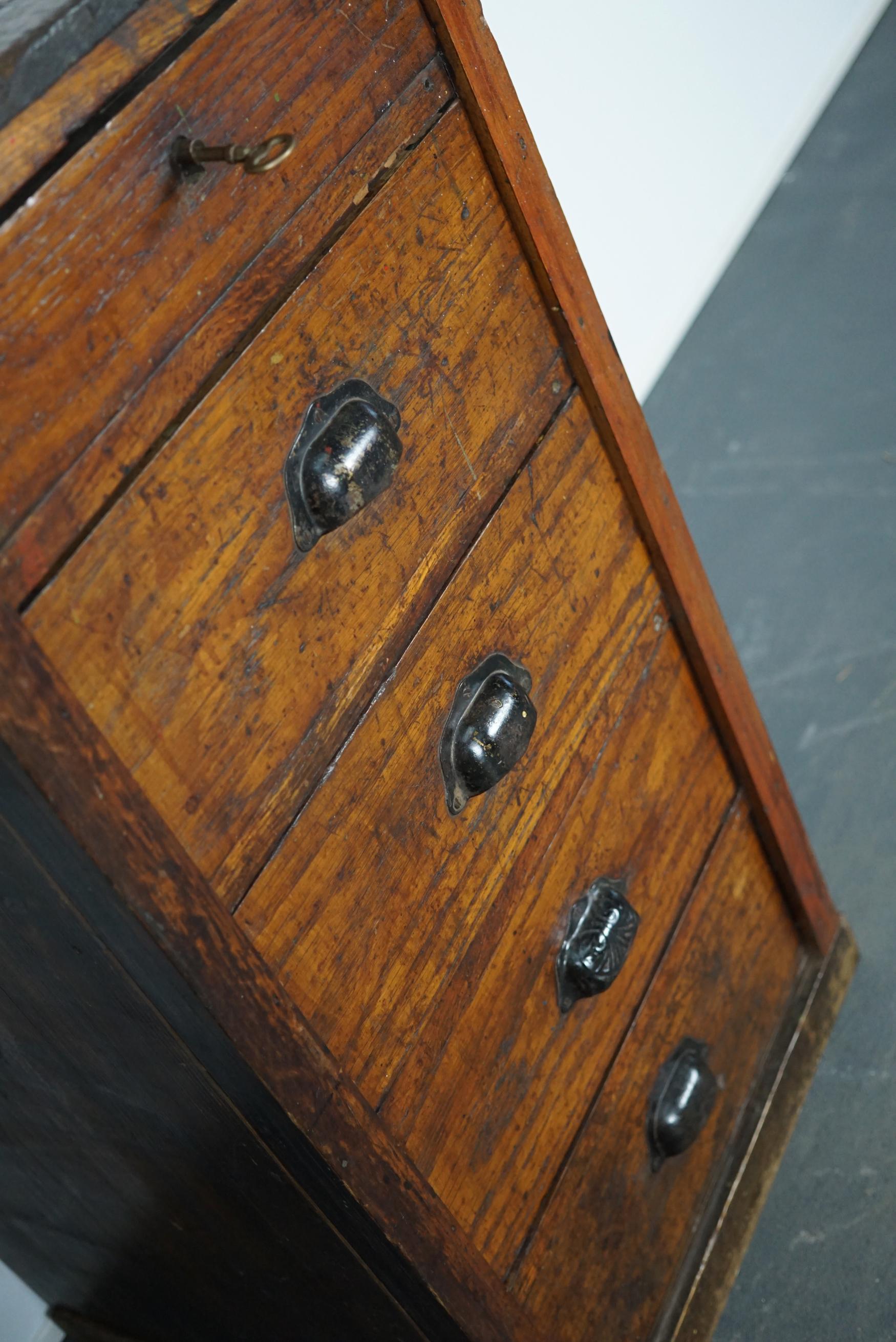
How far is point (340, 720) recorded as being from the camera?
0.82 metres

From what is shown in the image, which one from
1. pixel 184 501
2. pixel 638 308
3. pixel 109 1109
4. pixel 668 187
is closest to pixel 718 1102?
pixel 109 1109

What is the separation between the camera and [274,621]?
0.77 metres

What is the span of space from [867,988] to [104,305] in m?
1.20

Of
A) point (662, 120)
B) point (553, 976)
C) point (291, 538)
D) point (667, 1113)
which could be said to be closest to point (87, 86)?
point (291, 538)

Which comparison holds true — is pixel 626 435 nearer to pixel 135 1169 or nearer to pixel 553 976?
pixel 553 976

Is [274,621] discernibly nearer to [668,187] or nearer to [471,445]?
[471,445]

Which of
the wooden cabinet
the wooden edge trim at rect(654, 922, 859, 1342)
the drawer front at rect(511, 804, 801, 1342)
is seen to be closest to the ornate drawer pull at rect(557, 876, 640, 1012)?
the wooden cabinet

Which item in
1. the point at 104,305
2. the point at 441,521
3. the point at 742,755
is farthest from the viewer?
the point at 742,755

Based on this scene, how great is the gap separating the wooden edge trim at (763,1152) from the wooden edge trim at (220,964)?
1.35ft

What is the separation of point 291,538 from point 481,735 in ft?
0.71

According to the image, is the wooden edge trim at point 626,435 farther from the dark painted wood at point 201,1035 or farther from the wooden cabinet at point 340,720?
the dark painted wood at point 201,1035

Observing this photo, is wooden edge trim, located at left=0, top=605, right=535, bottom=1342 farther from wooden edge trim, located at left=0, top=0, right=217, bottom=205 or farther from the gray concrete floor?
the gray concrete floor

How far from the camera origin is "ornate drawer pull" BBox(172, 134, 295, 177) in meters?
0.65

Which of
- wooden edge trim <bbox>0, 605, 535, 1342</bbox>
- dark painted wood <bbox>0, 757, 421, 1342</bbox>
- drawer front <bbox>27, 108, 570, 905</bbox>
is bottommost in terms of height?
dark painted wood <bbox>0, 757, 421, 1342</bbox>
